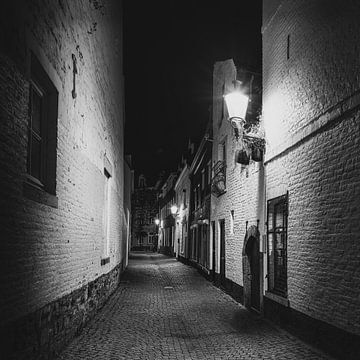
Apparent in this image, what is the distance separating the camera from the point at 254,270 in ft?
38.2

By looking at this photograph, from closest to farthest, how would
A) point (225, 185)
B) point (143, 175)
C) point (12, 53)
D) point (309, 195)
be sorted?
point (12, 53)
point (309, 195)
point (225, 185)
point (143, 175)

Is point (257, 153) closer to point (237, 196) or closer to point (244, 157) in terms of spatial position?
point (244, 157)

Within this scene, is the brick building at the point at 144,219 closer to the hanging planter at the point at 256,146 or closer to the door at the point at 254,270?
the door at the point at 254,270

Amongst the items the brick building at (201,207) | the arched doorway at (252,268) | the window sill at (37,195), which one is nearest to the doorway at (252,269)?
the arched doorway at (252,268)

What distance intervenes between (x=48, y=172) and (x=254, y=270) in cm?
697

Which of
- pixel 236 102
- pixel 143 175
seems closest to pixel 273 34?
pixel 236 102

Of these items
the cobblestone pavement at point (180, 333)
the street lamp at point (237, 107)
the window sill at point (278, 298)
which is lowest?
the cobblestone pavement at point (180, 333)

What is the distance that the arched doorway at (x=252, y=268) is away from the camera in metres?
11.2

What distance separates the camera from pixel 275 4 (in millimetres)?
10367

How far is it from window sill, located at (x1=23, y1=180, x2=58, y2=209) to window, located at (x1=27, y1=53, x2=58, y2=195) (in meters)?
0.20

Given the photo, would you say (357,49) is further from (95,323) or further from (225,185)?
(225,185)

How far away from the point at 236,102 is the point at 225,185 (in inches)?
240

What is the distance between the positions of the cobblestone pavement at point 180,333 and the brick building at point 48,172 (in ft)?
1.66

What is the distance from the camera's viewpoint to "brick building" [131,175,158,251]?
208 feet
